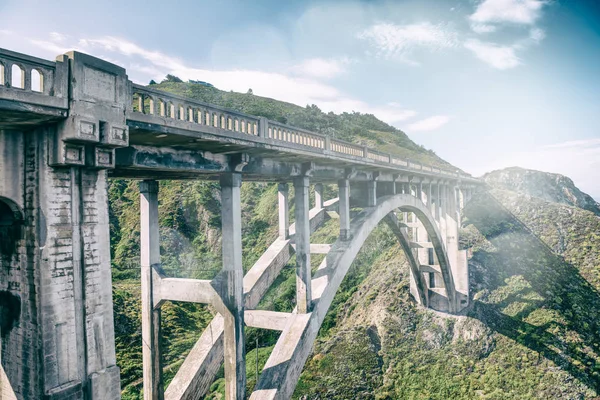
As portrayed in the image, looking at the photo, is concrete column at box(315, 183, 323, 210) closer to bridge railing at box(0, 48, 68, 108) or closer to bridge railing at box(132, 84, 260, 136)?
bridge railing at box(132, 84, 260, 136)

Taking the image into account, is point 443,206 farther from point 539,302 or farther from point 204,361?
point 204,361

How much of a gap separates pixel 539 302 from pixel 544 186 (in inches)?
1454

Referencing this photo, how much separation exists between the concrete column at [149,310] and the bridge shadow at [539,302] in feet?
75.8

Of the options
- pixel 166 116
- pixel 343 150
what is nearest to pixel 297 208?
pixel 343 150

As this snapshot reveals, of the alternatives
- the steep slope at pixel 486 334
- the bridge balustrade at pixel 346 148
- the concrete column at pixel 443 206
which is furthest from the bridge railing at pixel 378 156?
the steep slope at pixel 486 334

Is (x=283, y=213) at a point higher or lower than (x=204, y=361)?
higher

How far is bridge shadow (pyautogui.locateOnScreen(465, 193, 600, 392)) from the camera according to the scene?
74.5 feet

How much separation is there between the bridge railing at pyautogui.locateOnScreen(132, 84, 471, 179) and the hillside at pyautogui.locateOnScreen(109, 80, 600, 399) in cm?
1451

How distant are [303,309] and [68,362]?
680 cm

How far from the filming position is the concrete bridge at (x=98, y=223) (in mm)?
4898

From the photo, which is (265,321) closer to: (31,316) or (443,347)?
(31,316)

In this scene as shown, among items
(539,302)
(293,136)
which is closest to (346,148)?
(293,136)

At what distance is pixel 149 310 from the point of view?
31.2ft

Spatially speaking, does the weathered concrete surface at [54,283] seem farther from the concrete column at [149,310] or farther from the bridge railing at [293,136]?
the bridge railing at [293,136]
